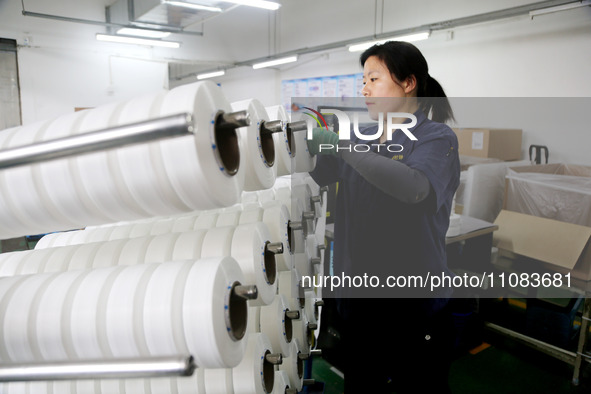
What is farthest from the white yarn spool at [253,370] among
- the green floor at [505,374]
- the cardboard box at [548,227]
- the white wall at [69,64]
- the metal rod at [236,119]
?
the white wall at [69,64]

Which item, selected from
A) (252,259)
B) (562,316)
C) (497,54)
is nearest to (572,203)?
(562,316)

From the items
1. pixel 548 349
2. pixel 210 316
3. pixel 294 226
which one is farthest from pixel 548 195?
pixel 210 316

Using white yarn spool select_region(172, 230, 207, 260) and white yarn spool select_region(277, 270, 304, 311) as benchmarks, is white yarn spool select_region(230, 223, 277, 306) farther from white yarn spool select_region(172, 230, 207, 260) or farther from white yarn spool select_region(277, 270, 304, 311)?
white yarn spool select_region(277, 270, 304, 311)

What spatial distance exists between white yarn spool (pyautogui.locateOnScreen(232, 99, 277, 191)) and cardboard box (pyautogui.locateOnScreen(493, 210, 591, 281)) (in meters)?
1.73

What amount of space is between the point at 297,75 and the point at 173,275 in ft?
26.0

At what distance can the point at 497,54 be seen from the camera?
492 centimetres

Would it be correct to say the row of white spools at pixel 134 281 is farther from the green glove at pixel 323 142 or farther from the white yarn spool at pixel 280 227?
the green glove at pixel 323 142

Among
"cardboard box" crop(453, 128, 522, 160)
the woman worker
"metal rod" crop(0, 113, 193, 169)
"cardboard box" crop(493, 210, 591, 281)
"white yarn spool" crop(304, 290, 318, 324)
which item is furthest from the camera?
"cardboard box" crop(453, 128, 522, 160)

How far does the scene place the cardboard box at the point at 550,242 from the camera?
6.87 feet

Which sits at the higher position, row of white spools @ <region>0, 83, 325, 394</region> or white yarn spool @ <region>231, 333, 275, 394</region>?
row of white spools @ <region>0, 83, 325, 394</region>

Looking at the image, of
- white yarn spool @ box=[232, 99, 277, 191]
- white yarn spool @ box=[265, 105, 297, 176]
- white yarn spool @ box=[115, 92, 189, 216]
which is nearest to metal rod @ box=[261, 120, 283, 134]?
white yarn spool @ box=[232, 99, 277, 191]

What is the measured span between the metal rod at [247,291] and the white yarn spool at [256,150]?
24 centimetres

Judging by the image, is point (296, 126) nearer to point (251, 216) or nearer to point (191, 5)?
point (251, 216)

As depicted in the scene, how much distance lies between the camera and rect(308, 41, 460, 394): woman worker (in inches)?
52.1
